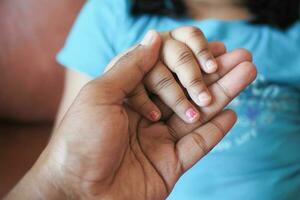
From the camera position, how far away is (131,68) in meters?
0.59

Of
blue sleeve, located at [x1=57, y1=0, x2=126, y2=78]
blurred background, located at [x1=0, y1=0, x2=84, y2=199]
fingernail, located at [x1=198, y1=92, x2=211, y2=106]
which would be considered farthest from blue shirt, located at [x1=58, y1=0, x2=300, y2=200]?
fingernail, located at [x1=198, y1=92, x2=211, y2=106]

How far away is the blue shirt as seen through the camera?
0.77 metres

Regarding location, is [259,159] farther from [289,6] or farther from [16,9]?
[16,9]

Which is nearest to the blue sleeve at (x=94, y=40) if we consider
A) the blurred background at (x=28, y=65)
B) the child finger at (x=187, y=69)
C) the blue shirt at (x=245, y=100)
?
the blue shirt at (x=245, y=100)

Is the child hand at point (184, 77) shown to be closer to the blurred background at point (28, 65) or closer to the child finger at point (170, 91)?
the child finger at point (170, 91)

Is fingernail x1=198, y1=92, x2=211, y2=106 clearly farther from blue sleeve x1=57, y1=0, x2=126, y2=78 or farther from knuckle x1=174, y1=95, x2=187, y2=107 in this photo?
blue sleeve x1=57, y1=0, x2=126, y2=78

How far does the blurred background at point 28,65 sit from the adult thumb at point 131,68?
39 cm

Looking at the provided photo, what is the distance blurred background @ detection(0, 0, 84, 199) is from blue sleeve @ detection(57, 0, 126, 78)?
12cm

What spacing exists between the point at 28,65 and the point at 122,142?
1.59 ft

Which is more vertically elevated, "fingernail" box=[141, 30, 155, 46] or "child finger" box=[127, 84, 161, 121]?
"fingernail" box=[141, 30, 155, 46]

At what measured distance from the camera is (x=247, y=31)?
32.8 inches

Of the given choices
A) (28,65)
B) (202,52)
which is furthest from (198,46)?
(28,65)

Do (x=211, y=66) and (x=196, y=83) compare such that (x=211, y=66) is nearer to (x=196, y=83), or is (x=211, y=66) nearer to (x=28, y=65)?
(x=196, y=83)

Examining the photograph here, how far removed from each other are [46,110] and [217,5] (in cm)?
48
